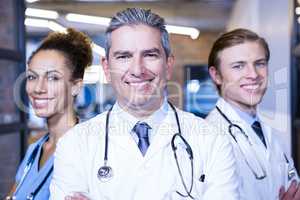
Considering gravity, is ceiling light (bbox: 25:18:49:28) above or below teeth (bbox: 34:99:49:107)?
above

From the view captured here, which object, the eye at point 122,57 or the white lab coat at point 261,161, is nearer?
the eye at point 122,57

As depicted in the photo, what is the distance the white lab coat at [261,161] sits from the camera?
1.43 meters

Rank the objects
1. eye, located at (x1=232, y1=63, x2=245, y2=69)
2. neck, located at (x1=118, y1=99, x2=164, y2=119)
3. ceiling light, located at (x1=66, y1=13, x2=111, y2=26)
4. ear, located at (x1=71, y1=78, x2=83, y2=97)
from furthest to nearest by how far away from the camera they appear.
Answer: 1. ceiling light, located at (x1=66, y1=13, x2=111, y2=26)
2. ear, located at (x1=71, y1=78, x2=83, y2=97)
3. eye, located at (x1=232, y1=63, x2=245, y2=69)
4. neck, located at (x1=118, y1=99, x2=164, y2=119)

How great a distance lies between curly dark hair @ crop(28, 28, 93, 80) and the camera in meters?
1.62

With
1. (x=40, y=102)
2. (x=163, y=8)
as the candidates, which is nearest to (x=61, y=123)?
(x=40, y=102)

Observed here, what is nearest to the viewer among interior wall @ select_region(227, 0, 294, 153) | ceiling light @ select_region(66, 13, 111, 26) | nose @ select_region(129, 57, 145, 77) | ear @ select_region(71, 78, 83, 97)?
nose @ select_region(129, 57, 145, 77)

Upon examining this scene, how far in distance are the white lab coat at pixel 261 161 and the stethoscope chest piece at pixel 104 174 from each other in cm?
48

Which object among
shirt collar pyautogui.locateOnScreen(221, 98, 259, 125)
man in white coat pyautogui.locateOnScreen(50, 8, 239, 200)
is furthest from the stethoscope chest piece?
shirt collar pyautogui.locateOnScreen(221, 98, 259, 125)

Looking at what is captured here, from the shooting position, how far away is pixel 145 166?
1.20 meters

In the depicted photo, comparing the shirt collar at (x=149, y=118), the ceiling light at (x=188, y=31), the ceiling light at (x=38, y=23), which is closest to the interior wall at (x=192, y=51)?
the ceiling light at (x=188, y=31)

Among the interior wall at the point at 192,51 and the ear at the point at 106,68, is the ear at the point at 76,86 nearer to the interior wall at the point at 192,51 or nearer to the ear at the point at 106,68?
the ear at the point at 106,68

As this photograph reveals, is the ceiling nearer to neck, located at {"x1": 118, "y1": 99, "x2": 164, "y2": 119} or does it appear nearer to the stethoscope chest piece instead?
neck, located at {"x1": 118, "y1": 99, "x2": 164, "y2": 119}

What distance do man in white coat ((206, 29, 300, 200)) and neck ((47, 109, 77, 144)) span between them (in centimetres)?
57

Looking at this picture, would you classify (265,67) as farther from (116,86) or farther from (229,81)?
(116,86)
